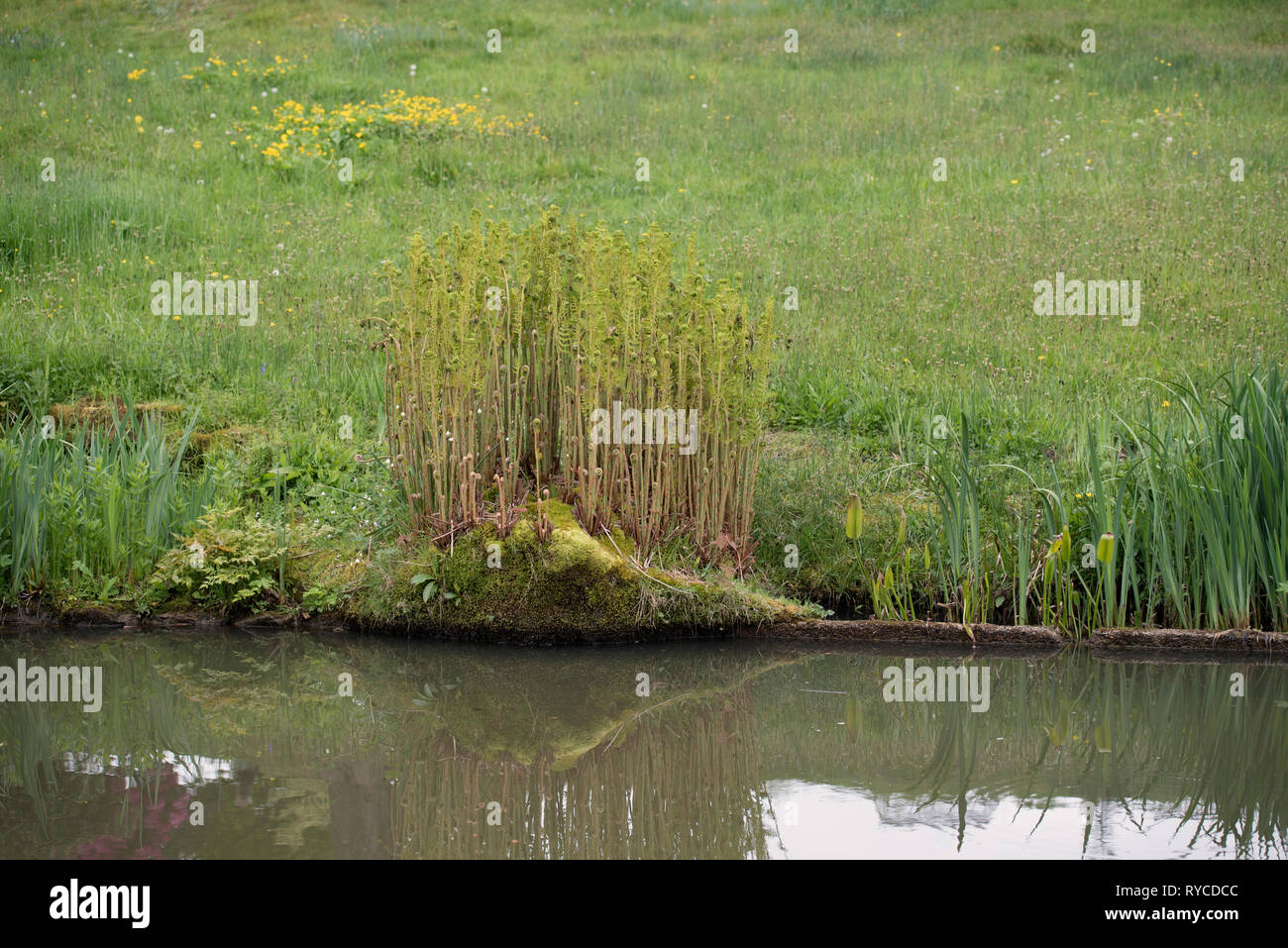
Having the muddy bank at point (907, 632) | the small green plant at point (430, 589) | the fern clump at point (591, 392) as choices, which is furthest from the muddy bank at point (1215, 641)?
the small green plant at point (430, 589)

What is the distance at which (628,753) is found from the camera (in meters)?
4.77

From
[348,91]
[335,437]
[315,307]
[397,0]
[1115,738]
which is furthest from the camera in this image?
[397,0]

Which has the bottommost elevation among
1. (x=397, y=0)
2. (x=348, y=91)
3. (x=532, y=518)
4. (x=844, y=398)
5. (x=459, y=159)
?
(x=532, y=518)

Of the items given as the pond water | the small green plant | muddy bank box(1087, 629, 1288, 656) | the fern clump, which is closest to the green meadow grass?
muddy bank box(1087, 629, 1288, 656)

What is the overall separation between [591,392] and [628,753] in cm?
209

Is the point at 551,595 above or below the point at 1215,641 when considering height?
above

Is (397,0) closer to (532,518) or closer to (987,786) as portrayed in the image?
(532,518)

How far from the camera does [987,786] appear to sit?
14.6ft

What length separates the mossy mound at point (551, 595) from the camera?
6012mm

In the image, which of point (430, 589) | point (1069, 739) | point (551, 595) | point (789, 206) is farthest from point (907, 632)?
point (789, 206)

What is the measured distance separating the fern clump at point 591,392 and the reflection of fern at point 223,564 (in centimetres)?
83

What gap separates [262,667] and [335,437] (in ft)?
7.08

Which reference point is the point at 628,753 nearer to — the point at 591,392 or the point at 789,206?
the point at 591,392

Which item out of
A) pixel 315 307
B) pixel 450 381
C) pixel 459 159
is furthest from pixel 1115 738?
pixel 459 159
